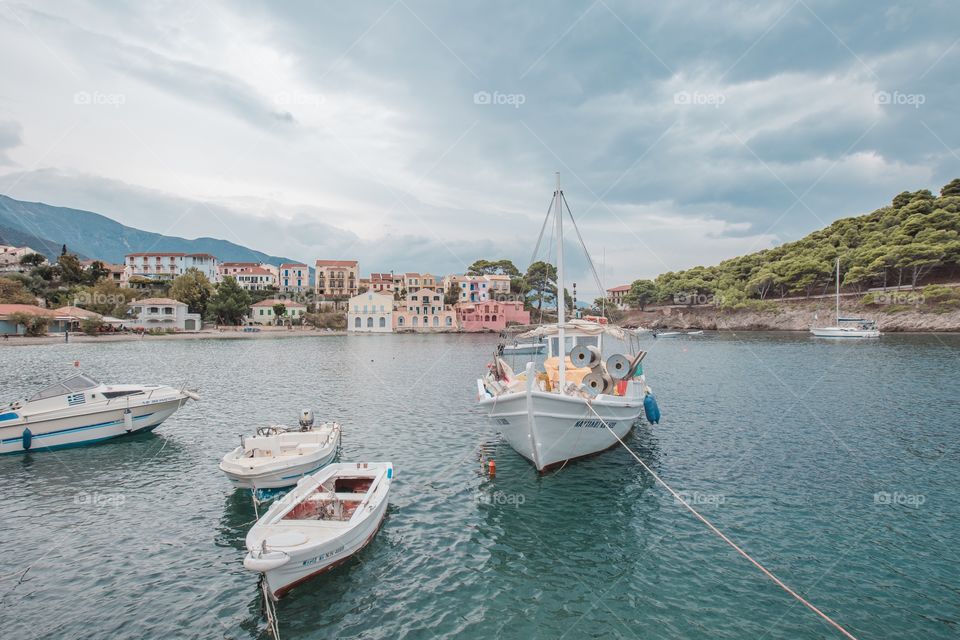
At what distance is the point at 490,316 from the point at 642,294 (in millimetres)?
60428

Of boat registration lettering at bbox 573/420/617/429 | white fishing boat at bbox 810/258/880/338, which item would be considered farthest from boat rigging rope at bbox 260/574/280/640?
white fishing boat at bbox 810/258/880/338

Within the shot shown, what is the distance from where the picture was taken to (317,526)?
9.95 metres

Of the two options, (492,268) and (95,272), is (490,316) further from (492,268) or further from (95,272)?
(95,272)

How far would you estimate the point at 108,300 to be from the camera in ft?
307

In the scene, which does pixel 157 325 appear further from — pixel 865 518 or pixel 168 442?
pixel 865 518

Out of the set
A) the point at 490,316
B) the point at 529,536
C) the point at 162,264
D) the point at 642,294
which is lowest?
the point at 529,536

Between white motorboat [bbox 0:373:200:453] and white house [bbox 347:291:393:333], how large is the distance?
323 ft

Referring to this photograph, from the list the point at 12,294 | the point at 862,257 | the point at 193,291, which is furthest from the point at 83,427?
the point at 862,257

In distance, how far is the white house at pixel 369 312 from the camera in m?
119

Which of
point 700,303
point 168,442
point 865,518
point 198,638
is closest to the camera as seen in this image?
point 198,638

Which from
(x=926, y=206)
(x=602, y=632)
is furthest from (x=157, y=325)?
(x=926, y=206)

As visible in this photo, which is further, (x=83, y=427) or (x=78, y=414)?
(x=83, y=427)

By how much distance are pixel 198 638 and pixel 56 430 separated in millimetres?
16469

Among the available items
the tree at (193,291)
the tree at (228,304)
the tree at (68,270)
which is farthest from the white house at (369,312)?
the tree at (68,270)
